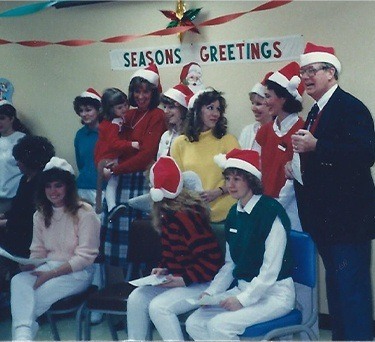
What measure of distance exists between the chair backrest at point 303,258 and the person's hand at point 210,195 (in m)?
0.70

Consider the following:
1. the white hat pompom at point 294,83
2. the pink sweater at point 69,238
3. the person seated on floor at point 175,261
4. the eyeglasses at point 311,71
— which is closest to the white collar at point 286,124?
the white hat pompom at point 294,83

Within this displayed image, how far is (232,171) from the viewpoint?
10.1 feet

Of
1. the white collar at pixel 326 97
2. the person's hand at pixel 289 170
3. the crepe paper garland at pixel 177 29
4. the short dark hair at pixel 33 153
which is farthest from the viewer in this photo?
the crepe paper garland at pixel 177 29

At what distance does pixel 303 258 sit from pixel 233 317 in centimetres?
39

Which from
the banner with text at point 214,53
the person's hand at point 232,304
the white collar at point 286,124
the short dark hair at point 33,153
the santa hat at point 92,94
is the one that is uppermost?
the banner with text at point 214,53

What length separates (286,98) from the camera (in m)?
3.45

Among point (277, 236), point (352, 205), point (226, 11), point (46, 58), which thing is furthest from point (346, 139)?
point (46, 58)

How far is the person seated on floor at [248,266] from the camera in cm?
279

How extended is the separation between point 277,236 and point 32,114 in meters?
3.03

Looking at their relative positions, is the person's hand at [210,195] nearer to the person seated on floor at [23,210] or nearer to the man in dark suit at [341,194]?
the man in dark suit at [341,194]

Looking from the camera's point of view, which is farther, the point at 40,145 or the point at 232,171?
the point at 40,145

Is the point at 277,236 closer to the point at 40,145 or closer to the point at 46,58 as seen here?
the point at 40,145

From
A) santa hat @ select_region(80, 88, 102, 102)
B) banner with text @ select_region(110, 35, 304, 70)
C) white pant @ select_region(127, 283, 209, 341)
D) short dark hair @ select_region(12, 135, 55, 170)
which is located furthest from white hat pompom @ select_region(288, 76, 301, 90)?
santa hat @ select_region(80, 88, 102, 102)

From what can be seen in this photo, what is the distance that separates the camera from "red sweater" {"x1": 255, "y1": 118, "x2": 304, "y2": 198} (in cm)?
338
